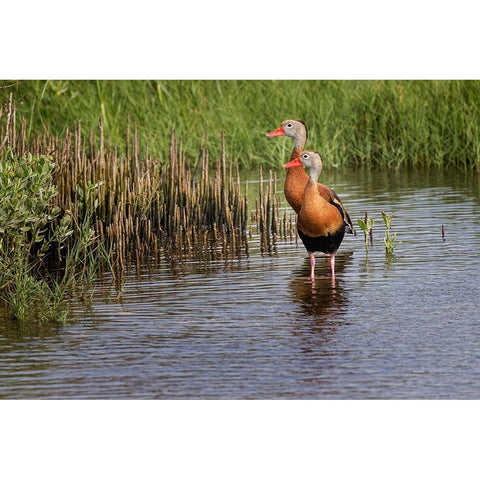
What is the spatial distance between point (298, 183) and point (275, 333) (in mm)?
3097

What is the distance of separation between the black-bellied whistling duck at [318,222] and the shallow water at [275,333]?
0.27 metres

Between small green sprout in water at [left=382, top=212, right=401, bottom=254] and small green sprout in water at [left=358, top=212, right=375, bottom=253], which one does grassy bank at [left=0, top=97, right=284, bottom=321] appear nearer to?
small green sprout in water at [left=358, top=212, right=375, bottom=253]

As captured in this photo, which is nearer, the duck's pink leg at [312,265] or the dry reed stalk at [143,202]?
the duck's pink leg at [312,265]

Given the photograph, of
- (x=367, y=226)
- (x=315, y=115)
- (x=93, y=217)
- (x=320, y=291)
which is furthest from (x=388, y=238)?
(x=315, y=115)

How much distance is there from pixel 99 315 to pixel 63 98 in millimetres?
5759

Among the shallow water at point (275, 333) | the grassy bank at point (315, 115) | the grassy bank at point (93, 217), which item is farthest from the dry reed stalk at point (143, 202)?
the grassy bank at point (315, 115)

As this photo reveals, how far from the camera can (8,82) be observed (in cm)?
1157

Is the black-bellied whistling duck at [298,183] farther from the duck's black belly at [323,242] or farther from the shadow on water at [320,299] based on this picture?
the shadow on water at [320,299]

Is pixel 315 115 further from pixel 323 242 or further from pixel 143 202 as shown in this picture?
pixel 323 242

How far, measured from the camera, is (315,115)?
13.8 metres

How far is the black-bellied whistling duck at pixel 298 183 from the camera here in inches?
355

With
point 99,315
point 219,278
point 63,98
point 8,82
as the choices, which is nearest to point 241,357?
point 99,315

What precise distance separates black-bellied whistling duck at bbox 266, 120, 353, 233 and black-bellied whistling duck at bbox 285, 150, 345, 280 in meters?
0.09

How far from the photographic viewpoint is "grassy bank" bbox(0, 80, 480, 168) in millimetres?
13438
